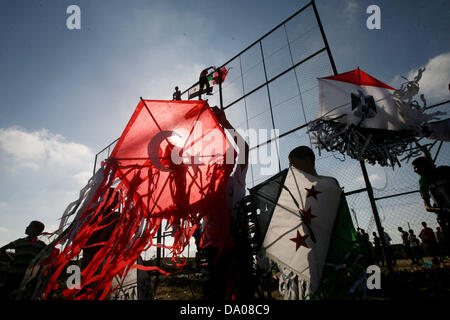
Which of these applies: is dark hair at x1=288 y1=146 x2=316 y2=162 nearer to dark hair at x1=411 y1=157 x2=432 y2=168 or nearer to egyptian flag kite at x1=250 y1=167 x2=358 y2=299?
egyptian flag kite at x1=250 y1=167 x2=358 y2=299

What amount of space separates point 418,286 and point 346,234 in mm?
2741

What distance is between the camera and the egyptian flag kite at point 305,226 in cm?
156

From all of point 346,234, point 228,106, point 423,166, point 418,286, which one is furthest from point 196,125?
point 418,286

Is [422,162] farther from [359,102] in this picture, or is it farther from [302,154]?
[302,154]

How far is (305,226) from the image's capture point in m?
1.69

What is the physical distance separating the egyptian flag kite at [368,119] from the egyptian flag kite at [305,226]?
2.60 feet

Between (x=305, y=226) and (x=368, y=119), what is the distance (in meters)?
1.30

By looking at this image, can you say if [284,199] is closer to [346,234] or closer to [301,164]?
[301,164]

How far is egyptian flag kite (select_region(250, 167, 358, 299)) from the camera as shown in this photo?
1562 millimetres

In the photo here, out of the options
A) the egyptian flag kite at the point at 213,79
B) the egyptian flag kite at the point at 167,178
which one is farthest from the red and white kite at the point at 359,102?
the egyptian flag kite at the point at 213,79

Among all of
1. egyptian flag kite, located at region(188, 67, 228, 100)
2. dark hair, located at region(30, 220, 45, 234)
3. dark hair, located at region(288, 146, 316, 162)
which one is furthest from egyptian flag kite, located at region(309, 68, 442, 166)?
dark hair, located at region(30, 220, 45, 234)

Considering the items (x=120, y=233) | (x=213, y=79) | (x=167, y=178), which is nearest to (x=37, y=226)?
(x=120, y=233)

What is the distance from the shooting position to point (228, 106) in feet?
17.6

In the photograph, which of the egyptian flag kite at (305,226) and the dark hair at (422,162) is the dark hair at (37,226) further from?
the dark hair at (422,162)
